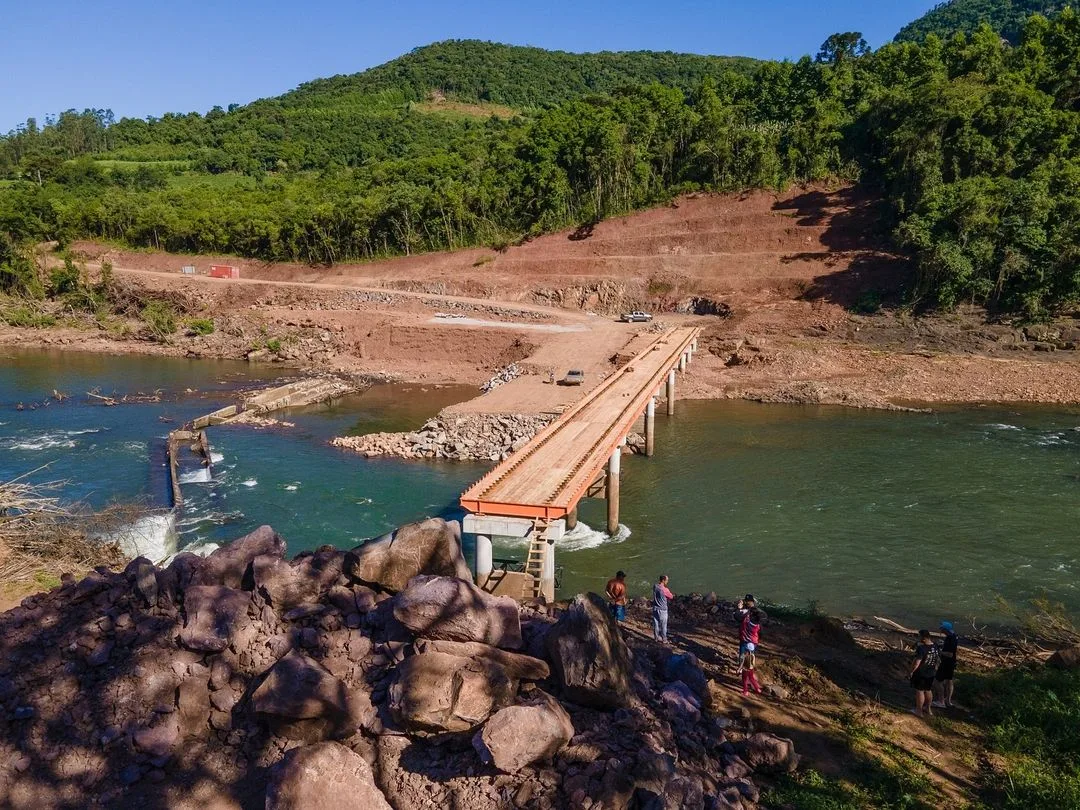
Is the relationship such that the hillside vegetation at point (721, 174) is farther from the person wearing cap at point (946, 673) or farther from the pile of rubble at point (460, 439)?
the person wearing cap at point (946, 673)

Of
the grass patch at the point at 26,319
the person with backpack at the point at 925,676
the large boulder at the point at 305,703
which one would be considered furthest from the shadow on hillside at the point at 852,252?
the grass patch at the point at 26,319

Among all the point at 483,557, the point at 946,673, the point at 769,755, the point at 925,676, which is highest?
the point at 769,755

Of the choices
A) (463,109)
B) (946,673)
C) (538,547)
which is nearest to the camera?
(946,673)

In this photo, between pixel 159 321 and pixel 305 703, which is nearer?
pixel 305 703

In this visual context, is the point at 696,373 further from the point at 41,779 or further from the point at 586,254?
the point at 41,779

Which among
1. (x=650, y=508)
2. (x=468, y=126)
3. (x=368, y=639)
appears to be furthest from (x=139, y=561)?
(x=468, y=126)

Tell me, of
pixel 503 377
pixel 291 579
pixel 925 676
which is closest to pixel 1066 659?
pixel 925 676

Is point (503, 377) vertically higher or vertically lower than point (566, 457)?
lower

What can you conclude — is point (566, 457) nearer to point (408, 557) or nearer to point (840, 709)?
point (840, 709)
